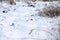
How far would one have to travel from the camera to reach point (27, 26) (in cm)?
350

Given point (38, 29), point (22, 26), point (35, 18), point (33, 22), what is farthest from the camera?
point (35, 18)

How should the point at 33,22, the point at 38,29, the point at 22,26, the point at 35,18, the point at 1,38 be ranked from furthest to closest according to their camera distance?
the point at 35,18
the point at 33,22
the point at 22,26
the point at 38,29
the point at 1,38

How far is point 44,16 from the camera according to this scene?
4.23m

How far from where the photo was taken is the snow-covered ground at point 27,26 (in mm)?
2971

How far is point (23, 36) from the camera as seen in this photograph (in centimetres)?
299

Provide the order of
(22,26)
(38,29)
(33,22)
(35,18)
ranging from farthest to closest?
(35,18) < (33,22) < (22,26) < (38,29)

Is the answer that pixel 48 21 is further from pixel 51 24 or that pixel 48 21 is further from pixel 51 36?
pixel 51 36

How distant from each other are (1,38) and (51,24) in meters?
1.29

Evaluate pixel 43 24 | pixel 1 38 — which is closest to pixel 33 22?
pixel 43 24

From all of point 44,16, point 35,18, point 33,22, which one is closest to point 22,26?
point 33,22

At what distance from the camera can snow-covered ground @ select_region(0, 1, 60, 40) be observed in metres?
2.97

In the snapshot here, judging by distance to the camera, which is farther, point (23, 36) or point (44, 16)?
point (44, 16)

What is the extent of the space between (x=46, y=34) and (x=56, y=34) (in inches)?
7.8

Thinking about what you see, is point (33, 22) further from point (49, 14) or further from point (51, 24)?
→ point (49, 14)
